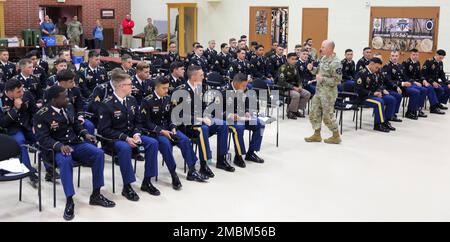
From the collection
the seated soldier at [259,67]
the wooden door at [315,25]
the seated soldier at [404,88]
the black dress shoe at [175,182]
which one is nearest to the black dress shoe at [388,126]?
the seated soldier at [404,88]

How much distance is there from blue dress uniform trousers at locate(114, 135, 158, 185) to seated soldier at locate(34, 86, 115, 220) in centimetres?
24

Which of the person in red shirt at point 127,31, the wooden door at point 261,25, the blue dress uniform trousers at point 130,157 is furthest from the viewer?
the person in red shirt at point 127,31

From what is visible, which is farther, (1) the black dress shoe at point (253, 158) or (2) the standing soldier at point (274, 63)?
(2) the standing soldier at point (274, 63)

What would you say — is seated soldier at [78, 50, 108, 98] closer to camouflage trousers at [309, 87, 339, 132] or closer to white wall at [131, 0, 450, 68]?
camouflage trousers at [309, 87, 339, 132]

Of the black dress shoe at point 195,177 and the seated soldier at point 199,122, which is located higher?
the seated soldier at point 199,122

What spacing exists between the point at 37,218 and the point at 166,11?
52.9 feet

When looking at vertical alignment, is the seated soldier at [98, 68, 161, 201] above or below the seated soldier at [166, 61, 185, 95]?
below

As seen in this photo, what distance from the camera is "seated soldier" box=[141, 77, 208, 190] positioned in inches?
231

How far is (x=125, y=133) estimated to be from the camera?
18.7 ft

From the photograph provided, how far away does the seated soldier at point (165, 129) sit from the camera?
5871 mm

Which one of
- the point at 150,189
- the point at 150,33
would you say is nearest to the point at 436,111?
the point at 150,189

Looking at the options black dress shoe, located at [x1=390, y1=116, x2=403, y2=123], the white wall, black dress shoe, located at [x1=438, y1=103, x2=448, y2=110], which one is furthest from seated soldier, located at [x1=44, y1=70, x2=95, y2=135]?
the white wall

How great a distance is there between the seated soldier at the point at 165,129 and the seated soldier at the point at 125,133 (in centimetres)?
20

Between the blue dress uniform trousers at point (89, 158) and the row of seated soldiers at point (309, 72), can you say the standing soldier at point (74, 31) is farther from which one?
the blue dress uniform trousers at point (89, 158)
